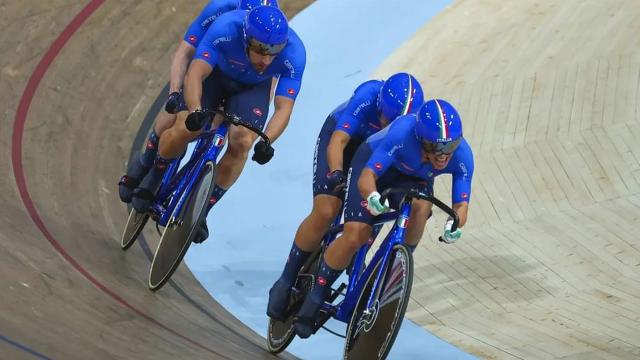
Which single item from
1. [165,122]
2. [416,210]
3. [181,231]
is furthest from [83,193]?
[416,210]

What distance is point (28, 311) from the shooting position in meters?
3.99

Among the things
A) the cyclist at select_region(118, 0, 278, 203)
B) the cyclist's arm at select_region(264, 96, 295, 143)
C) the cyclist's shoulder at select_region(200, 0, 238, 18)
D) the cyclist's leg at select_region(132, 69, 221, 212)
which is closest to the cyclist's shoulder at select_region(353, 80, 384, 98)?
the cyclist's arm at select_region(264, 96, 295, 143)

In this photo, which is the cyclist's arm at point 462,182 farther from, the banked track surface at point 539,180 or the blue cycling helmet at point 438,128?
the banked track surface at point 539,180

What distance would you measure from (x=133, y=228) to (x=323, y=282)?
59.2 inches

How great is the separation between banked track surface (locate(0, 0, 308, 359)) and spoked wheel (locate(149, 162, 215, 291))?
4.9 inches

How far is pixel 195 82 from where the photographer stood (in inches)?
200

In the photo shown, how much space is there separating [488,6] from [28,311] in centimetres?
646

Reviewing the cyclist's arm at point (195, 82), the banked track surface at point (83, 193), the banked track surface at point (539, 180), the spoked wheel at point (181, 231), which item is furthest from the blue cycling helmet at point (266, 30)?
the banked track surface at point (539, 180)

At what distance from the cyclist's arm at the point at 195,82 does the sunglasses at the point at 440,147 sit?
1.19m

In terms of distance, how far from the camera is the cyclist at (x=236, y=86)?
5022 mm

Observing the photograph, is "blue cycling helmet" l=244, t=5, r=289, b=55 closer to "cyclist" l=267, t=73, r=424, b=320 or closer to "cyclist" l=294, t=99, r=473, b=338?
"cyclist" l=267, t=73, r=424, b=320

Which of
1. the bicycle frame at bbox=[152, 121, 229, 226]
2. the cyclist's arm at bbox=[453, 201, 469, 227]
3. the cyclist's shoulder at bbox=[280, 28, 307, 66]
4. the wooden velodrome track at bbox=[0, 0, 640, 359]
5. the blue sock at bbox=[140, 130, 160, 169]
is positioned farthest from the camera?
the blue sock at bbox=[140, 130, 160, 169]

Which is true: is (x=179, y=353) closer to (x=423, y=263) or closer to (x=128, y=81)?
(x=423, y=263)

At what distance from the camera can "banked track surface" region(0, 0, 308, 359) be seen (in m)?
4.15
